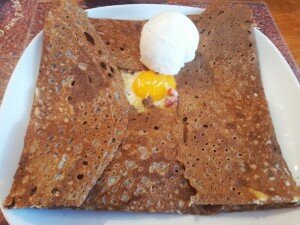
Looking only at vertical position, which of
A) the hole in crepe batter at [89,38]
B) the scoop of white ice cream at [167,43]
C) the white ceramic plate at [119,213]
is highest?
the hole in crepe batter at [89,38]

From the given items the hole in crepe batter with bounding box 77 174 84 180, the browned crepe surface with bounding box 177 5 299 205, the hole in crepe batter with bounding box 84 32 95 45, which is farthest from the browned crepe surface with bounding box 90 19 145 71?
the hole in crepe batter with bounding box 77 174 84 180

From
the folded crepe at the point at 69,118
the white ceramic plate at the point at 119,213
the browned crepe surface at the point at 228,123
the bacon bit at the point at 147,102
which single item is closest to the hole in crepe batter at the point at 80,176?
the folded crepe at the point at 69,118

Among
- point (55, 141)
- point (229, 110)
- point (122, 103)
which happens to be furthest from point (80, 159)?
point (229, 110)

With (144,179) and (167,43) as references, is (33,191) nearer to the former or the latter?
(144,179)

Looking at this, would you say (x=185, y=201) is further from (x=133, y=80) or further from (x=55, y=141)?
(x=133, y=80)

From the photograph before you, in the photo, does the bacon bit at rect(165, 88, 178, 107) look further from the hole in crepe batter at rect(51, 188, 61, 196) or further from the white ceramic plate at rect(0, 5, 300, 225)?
the hole in crepe batter at rect(51, 188, 61, 196)

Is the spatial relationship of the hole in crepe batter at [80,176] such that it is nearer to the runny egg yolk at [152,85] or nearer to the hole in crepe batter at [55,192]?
the hole in crepe batter at [55,192]
